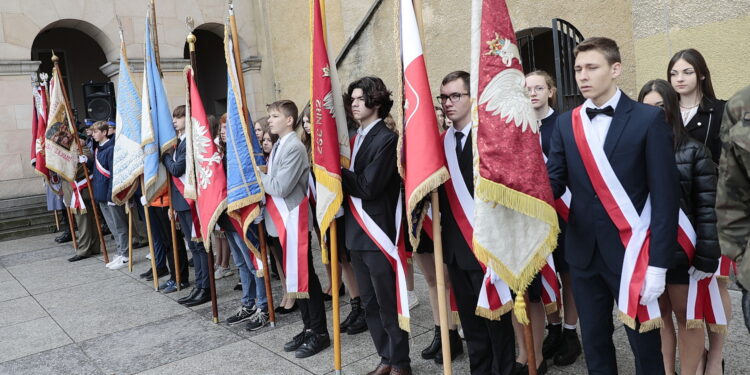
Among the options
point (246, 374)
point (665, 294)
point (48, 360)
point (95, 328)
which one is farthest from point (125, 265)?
point (665, 294)

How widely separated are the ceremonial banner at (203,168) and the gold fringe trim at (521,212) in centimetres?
272

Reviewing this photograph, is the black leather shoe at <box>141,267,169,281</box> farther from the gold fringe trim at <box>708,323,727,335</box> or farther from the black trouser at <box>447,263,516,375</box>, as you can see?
the gold fringe trim at <box>708,323,727,335</box>

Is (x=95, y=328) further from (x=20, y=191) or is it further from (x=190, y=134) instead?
(x=20, y=191)

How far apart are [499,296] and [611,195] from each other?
2.74 ft

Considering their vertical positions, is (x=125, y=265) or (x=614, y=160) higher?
(x=614, y=160)

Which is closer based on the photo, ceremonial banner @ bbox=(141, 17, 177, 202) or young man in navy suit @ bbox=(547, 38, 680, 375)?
young man in navy suit @ bbox=(547, 38, 680, 375)

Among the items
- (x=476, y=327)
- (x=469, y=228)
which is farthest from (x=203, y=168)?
(x=476, y=327)

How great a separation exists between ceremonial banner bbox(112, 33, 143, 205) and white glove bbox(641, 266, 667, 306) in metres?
5.27

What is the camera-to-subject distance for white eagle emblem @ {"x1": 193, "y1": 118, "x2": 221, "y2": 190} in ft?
15.8

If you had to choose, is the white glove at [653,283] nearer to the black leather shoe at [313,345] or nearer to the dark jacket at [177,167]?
the black leather shoe at [313,345]

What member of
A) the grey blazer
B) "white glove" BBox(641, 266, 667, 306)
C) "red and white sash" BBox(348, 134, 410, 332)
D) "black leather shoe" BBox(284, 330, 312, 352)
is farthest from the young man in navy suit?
"black leather shoe" BBox(284, 330, 312, 352)

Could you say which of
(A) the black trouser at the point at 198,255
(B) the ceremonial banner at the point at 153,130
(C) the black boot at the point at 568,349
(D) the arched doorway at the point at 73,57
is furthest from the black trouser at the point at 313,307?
(D) the arched doorway at the point at 73,57

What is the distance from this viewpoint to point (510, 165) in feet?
8.59

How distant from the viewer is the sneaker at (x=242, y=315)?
506 cm
